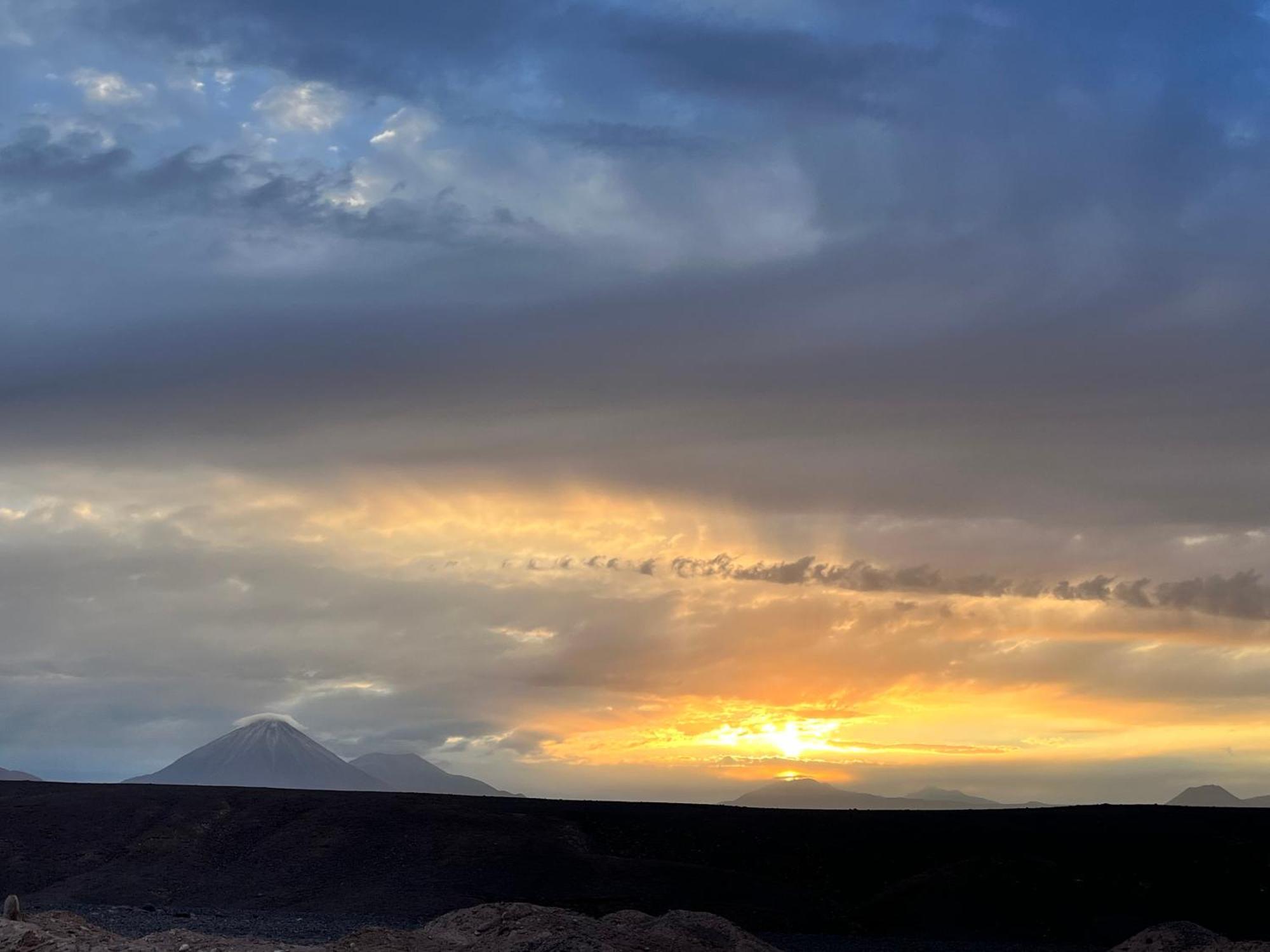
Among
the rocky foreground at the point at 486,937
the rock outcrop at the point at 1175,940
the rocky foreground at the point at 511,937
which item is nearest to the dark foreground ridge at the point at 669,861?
the rock outcrop at the point at 1175,940

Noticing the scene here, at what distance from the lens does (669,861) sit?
175 ft

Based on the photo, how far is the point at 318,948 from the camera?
26.4 meters

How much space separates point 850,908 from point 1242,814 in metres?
29.3

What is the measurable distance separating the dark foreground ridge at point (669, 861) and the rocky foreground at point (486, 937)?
12264 mm

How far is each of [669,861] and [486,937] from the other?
2548 centimetres

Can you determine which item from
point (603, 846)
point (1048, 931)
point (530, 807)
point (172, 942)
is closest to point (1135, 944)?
point (1048, 931)

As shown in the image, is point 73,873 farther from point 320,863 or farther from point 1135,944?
point 1135,944

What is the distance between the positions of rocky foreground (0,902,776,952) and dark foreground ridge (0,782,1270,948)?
12264mm

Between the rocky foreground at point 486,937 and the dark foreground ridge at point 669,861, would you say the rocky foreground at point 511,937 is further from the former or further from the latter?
the dark foreground ridge at point 669,861

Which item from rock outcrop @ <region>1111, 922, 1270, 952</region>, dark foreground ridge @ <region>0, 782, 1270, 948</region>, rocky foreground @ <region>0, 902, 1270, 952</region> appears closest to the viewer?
rocky foreground @ <region>0, 902, 1270, 952</region>

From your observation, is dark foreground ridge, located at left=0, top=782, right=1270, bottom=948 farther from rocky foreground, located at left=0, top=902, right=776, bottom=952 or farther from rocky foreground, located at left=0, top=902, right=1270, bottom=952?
rocky foreground, located at left=0, top=902, right=776, bottom=952

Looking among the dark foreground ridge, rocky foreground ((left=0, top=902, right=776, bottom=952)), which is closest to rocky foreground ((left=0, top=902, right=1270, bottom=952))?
rocky foreground ((left=0, top=902, right=776, bottom=952))

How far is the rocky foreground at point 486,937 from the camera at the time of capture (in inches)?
1009

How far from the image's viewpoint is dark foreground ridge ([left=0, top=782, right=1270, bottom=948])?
44750 mm
